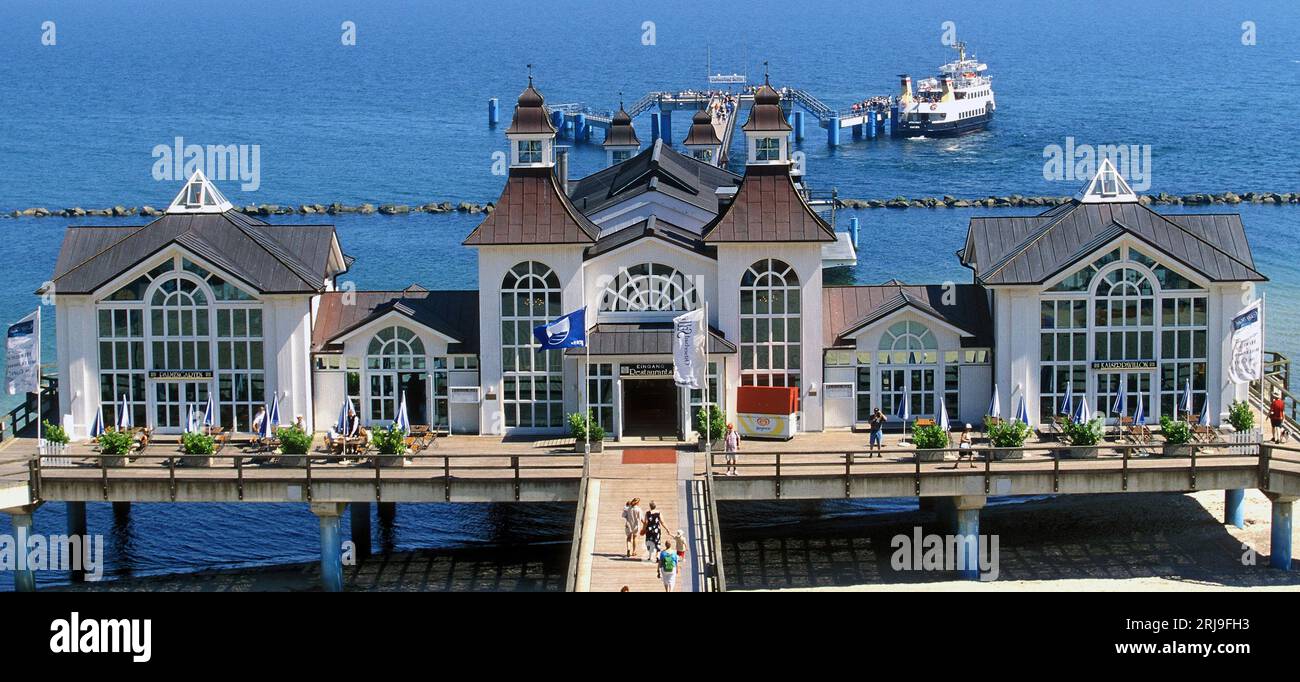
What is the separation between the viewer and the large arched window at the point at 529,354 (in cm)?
5484

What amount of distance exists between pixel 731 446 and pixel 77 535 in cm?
1832

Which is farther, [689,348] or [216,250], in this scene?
[216,250]

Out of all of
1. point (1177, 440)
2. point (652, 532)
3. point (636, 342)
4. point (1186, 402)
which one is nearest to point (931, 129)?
point (1186, 402)

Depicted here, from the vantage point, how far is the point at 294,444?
51.0 m

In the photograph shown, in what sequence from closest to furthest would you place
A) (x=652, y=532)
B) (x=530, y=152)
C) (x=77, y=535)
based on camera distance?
(x=652, y=532) → (x=77, y=535) → (x=530, y=152)

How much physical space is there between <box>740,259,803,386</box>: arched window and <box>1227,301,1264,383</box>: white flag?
11225 millimetres

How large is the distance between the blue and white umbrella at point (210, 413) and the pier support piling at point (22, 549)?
576 centimetres

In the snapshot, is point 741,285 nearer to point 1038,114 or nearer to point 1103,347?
point 1103,347

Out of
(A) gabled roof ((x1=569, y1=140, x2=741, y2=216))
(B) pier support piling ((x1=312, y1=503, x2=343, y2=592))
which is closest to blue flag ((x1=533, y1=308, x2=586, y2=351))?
(B) pier support piling ((x1=312, y1=503, x2=343, y2=592))

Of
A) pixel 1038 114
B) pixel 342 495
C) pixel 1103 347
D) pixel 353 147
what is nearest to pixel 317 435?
pixel 342 495

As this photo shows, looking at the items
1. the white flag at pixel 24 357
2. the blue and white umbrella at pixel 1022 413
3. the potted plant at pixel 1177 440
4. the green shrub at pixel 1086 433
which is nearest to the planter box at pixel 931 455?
the blue and white umbrella at pixel 1022 413

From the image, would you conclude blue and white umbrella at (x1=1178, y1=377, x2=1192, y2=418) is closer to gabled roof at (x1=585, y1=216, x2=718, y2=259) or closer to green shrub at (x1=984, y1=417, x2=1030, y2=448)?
green shrub at (x1=984, y1=417, x2=1030, y2=448)

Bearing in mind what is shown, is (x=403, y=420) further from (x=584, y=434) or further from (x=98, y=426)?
(x=98, y=426)

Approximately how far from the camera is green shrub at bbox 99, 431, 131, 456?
5078cm
